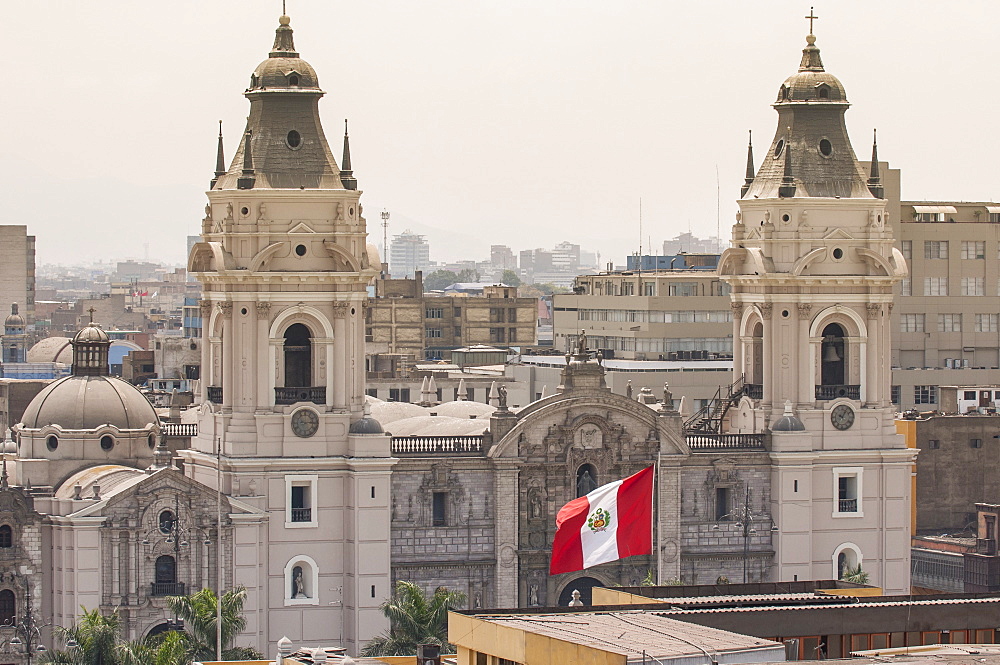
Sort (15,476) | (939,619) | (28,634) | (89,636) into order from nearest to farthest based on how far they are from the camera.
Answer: (939,619) < (89,636) < (28,634) < (15,476)

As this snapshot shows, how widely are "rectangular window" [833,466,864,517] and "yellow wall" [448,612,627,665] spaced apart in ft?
161

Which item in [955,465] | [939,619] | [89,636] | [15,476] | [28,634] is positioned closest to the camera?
[939,619]

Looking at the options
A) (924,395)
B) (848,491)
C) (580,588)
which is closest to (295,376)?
(580,588)

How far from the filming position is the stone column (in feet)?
408

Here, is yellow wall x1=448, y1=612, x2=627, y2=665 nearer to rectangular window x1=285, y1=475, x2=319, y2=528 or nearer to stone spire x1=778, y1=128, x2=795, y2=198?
rectangular window x1=285, y1=475, x2=319, y2=528

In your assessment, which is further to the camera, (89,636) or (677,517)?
(677,517)

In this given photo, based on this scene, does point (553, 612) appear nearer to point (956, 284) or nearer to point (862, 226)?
point (862, 226)

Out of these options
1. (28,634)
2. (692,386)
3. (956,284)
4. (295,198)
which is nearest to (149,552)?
(28,634)

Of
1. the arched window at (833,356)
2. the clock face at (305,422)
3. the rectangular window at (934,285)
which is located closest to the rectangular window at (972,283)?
the rectangular window at (934,285)

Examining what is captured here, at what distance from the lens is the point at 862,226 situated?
5059 inches

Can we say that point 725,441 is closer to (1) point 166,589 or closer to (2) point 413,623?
(2) point 413,623

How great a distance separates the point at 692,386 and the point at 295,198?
181ft

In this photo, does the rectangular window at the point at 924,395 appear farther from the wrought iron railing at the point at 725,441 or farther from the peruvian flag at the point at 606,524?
the peruvian flag at the point at 606,524

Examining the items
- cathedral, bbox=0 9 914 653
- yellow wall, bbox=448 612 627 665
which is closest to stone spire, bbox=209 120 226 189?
cathedral, bbox=0 9 914 653
